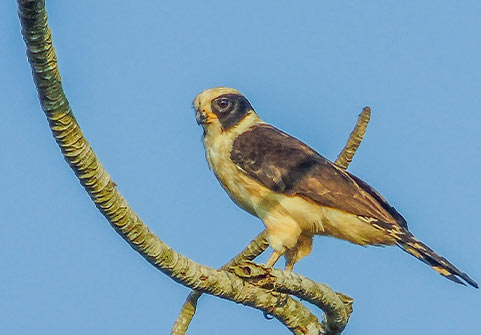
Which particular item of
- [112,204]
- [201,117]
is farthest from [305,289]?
[201,117]

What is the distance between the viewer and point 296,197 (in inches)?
304

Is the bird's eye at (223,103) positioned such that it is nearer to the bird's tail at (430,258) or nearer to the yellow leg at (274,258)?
the yellow leg at (274,258)

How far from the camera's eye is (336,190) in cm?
777

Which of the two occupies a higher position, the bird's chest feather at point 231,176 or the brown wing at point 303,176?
the brown wing at point 303,176

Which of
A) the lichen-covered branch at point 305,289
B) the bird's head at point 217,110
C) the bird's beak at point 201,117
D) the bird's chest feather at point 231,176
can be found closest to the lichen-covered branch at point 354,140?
the bird's chest feather at point 231,176

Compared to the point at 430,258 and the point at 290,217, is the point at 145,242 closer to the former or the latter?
the point at 290,217

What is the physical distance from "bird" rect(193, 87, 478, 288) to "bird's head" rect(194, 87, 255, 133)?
→ 102mm

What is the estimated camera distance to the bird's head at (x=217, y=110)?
8180mm

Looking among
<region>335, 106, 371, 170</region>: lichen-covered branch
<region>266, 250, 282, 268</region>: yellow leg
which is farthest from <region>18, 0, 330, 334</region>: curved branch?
<region>335, 106, 371, 170</region>: lichen-covered branch

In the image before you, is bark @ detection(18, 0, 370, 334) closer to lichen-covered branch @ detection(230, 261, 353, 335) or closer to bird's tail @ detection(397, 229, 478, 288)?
lichen-covered branch @ detection(230, 261, 353, 335)

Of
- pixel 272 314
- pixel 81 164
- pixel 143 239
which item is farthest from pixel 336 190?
pixel 81 164

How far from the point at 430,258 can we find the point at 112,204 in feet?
10.6

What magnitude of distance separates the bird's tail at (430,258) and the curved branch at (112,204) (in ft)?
3.97

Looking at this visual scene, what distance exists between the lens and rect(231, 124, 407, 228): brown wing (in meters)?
7.72
